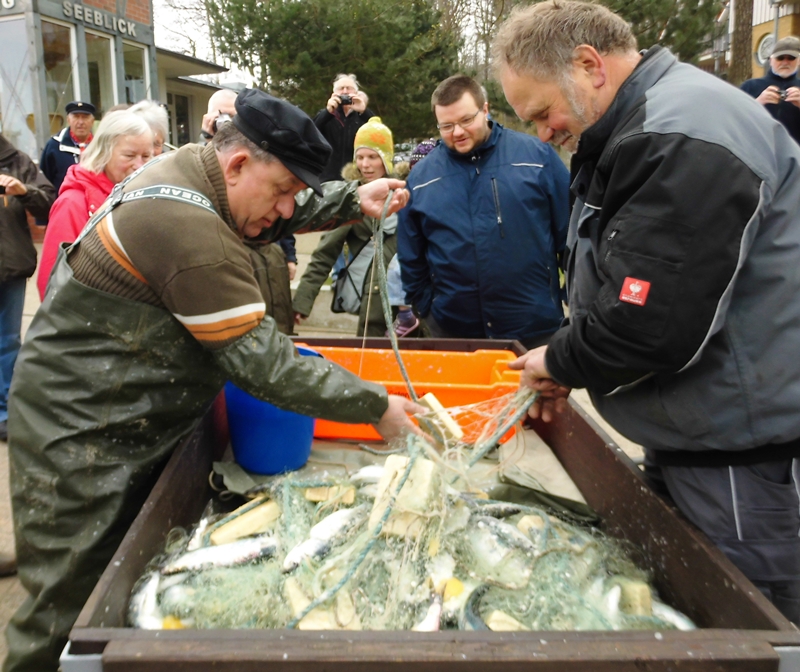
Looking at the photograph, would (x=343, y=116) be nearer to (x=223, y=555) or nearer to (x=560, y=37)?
(x=560, y=37)

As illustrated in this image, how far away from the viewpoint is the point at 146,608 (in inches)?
58.9

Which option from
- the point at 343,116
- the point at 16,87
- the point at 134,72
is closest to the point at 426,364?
the point at 343,116

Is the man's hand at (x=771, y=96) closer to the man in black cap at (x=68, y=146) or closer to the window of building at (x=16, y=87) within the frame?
the man in black cap at (x=68, y=146)

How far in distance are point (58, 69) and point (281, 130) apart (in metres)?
10.4

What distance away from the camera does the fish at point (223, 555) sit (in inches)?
65.4

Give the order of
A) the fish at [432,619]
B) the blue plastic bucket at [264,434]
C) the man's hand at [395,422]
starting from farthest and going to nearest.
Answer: the blue plastic bucket at [264,434], the man's hand at [395,422], the fish at [432,619]

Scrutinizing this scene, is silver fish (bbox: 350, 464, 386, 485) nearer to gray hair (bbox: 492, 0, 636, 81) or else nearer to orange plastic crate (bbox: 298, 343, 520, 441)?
orange plastic crate (bbox: 298, 343, 520, 441)

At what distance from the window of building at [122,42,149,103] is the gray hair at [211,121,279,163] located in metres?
10.8

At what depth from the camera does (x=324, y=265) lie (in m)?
4.34

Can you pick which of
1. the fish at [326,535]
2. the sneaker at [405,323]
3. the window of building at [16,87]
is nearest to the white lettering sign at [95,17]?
the window of building at [16,87]

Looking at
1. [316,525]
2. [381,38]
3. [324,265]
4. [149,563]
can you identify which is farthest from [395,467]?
[381,38]

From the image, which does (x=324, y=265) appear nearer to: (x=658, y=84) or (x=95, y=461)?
(x=95, y=461)

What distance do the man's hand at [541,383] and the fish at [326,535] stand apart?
585 millimetres

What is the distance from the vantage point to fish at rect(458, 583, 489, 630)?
1.48 meters
